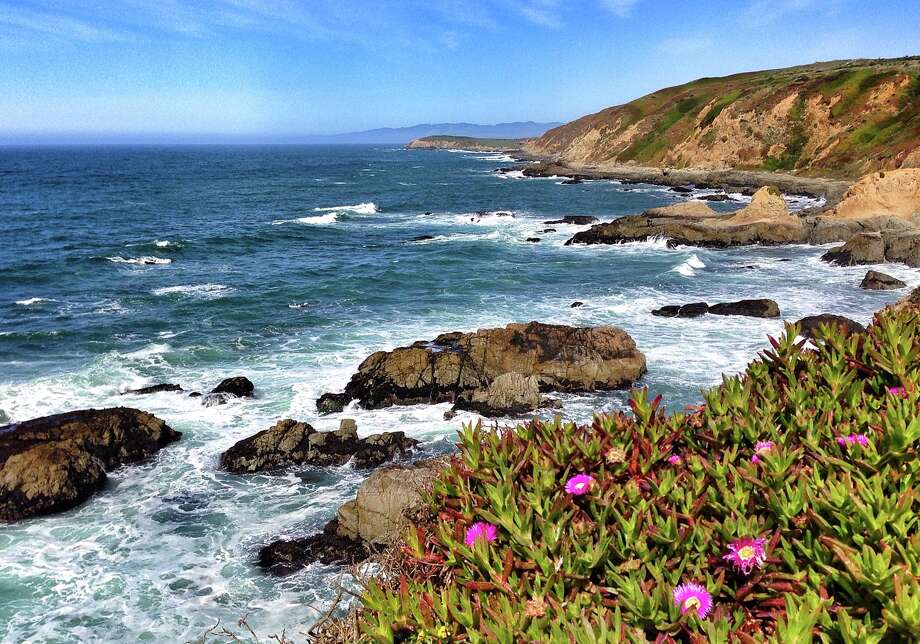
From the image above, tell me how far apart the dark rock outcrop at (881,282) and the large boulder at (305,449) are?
24694 millimetres

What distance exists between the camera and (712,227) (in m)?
44.8

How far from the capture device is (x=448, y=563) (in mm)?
3885

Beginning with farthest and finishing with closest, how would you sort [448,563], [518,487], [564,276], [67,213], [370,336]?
[67,213] < [564,276] < [370,336] < [518,487] < [448,563]

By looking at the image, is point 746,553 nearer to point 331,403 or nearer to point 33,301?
point 331,403

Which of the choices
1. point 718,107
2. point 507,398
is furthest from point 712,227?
point 718,107

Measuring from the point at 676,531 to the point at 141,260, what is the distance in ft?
148

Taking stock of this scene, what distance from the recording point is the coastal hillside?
67062 millimetres

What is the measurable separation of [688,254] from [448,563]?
40976 millimetres

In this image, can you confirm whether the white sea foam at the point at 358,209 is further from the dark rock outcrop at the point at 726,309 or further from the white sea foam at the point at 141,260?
the dark rock outcrop at the point at 726,309

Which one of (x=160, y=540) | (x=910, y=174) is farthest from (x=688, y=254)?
(x=160, y=540)

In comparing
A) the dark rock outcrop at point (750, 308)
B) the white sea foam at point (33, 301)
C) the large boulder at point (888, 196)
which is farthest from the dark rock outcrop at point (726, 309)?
the white sea foam at point (33, 301)

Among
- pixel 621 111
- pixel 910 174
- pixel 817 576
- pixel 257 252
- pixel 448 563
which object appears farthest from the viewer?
pixel 621 111

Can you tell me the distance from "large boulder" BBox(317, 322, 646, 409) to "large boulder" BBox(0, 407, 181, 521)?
491 centimetres

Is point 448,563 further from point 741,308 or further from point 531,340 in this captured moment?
point 741,308
